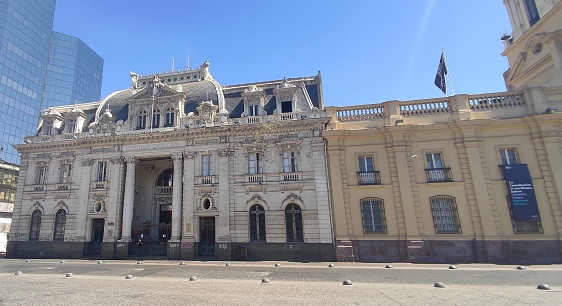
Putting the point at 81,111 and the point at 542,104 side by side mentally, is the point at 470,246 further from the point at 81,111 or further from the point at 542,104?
the point at 81,111

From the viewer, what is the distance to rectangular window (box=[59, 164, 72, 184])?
1048 inches

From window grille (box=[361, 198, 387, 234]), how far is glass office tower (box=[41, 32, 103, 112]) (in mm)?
95962

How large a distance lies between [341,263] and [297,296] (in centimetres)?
1139

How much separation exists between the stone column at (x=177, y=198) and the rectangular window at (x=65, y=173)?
437 inches

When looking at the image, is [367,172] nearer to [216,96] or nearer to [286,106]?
[286,106]

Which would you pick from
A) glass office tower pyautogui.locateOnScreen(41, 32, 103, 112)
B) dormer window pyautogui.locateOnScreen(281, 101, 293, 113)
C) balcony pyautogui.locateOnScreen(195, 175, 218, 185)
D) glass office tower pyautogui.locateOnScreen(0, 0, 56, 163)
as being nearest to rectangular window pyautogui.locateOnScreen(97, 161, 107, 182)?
balcony pyautogui.locateOnScreen(195, 175, 218, 185)

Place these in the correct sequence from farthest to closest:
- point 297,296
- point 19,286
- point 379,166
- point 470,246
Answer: point 379,166, point 470,246, point 19,286, point 297,296

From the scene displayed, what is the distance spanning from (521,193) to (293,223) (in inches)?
617

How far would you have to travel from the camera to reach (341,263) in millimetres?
19125

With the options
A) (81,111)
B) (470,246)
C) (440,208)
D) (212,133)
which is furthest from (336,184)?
(81,111)

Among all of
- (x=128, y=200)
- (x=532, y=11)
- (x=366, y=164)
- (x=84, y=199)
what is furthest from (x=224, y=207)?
(x=532, y=11)

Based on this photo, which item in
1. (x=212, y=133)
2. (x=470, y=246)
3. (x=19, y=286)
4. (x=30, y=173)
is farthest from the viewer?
(x=30, y=173)

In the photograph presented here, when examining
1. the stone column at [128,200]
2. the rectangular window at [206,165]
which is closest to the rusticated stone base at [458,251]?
the rectangular window at [206,165]

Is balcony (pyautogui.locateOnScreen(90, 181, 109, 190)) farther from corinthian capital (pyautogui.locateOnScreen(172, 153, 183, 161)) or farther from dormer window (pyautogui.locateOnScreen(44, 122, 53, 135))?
dormer window (pyautogui.locateOnScreen(44, 122, 53, 135))
